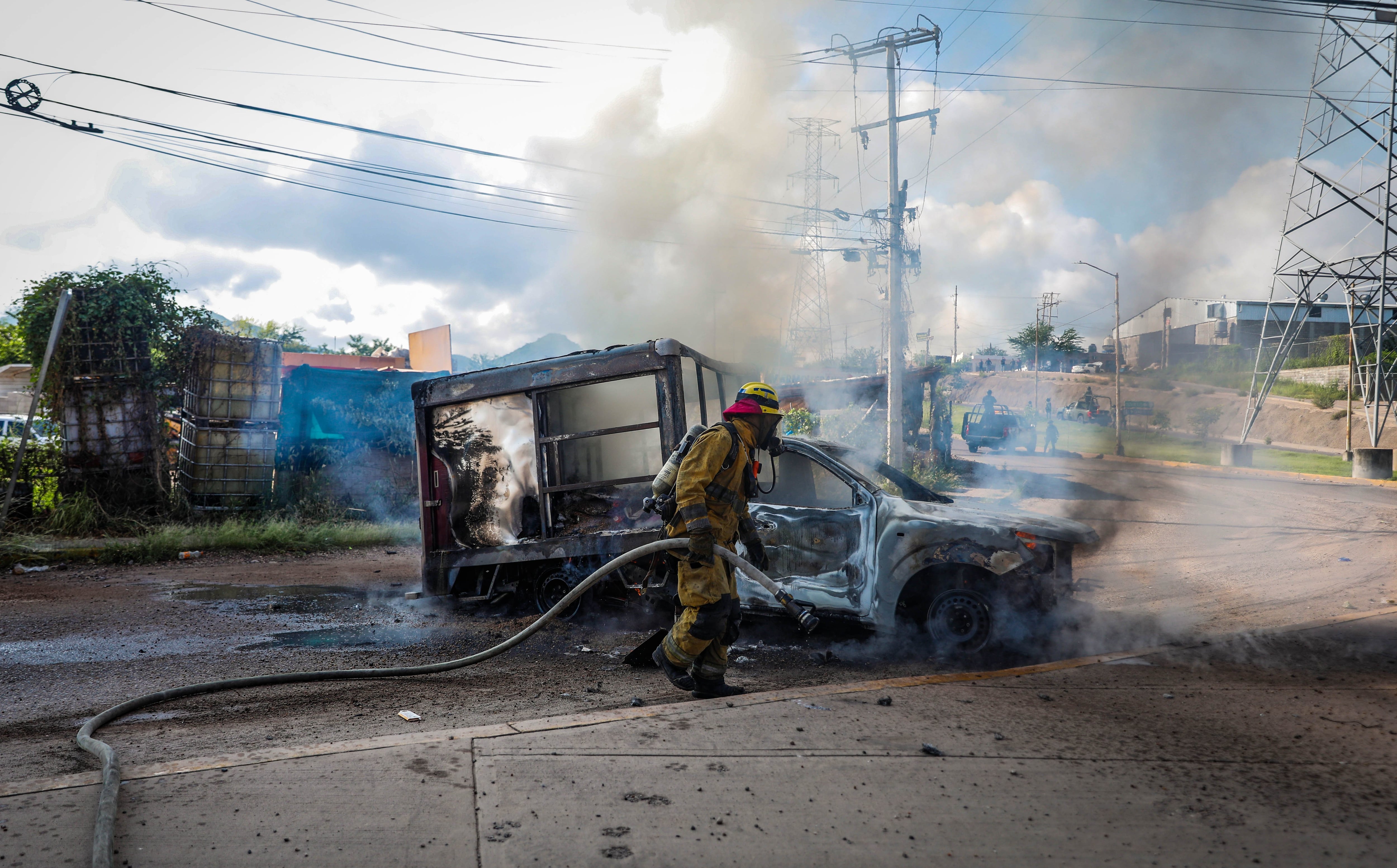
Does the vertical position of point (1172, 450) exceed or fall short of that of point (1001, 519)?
it falls short

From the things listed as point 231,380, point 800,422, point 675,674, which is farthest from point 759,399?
point 800,422

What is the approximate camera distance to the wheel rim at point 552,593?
660cm

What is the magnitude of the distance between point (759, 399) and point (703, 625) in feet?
4.34

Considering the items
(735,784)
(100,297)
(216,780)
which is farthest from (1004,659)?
(100,297)

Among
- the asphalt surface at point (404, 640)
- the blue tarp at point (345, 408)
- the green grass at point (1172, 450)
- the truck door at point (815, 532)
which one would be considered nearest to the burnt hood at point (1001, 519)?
the truck door at point (815, 532)

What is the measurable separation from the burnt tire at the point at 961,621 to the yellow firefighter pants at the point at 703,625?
5.11 ft

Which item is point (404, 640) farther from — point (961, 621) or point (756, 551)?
point (961, 621)

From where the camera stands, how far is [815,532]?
549 cm

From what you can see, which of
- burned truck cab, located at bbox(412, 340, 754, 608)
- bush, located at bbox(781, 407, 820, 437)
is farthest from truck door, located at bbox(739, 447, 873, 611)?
bush, located at bbox(781, 407, 820, 437)

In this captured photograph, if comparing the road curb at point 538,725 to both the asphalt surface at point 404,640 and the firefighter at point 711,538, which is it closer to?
the asphalt surface at point 404,640

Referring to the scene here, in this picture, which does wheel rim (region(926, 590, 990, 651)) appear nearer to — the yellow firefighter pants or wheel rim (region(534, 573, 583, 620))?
the yellow firefighter pants

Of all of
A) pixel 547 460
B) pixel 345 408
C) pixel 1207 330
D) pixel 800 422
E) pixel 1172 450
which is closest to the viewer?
pixel 547 460

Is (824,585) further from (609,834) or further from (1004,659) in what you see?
(609,834)

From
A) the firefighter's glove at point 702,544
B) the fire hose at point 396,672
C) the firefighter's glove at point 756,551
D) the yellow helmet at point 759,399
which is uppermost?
the yellow helmet at point 759,399
